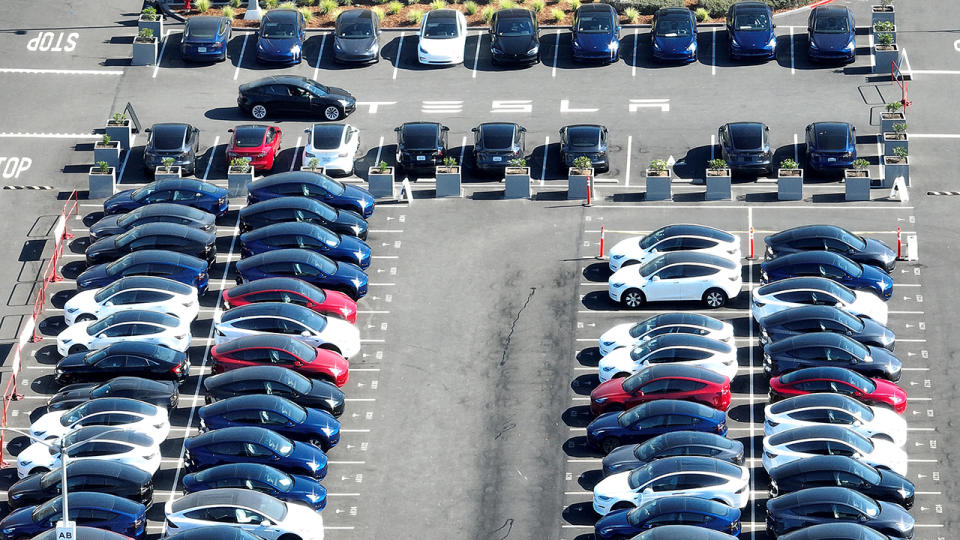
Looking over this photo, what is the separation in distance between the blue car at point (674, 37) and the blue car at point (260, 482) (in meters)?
28.6

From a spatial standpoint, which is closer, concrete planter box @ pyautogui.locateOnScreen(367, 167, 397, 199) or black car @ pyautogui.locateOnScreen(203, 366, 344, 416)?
black car @ pyautogui.locateOnScreen(203, 366, 344, 416)

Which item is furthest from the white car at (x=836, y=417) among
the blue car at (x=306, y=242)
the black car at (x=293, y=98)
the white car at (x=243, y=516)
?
the black car at (x=293, y=98)

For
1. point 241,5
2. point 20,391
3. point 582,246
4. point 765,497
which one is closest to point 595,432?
point 765,497

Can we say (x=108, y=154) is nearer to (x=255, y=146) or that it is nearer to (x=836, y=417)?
(x=255, y=146)

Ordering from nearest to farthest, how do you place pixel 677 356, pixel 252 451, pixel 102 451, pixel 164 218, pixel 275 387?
pixel 252 451 < pixel 102 451 < pixel 275 387 < pixel 677 356 < pixel 164 218

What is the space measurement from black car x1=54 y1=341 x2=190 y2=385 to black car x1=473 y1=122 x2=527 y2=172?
15.1 meters

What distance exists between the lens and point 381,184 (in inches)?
2707

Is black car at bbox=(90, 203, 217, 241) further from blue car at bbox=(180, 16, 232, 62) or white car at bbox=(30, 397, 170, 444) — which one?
blue car at bbox=(180, 16, 232, 62)

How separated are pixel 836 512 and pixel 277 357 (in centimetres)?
1683

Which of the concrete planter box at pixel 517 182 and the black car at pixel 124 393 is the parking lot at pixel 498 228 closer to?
the concrete planter box at pixel 517 182

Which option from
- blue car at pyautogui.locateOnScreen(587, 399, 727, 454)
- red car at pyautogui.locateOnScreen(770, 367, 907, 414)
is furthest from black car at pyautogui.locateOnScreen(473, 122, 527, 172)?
red car at pyautogui.locateOnScreen(770, 367, 907, 414)

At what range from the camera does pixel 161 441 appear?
184 feet

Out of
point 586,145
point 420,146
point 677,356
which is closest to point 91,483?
point 677,356

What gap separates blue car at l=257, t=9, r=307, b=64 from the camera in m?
76.8
